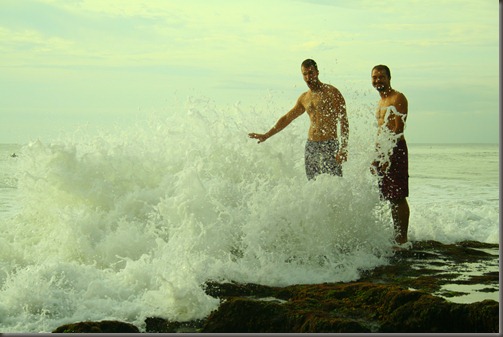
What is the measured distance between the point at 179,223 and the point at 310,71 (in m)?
2.44

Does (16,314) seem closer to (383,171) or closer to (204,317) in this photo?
(204,317)

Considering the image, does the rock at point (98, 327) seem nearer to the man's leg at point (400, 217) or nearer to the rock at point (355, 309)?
the rock at point (355, 309)

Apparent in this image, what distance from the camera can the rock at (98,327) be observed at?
4.23 m

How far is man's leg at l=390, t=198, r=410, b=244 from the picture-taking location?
7.55 metres

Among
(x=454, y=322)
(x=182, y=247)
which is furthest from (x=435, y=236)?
(x=454, y=322)

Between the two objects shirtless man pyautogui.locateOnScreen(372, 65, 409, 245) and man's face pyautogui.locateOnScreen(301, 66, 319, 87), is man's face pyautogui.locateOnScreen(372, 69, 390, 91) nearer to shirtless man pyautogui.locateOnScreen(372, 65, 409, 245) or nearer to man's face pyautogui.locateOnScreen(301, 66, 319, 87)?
shirtless man pyautogui.locateOnScreen(372, 65, 409, 245)

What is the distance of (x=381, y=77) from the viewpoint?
295 inches

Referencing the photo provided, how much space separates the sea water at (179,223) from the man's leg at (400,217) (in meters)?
0.15

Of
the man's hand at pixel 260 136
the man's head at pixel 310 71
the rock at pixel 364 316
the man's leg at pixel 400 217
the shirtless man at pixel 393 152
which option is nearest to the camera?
the rock at pixel 364 316

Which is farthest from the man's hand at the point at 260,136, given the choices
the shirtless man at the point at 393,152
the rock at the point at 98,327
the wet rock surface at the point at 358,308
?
the rock at the point at 98,327

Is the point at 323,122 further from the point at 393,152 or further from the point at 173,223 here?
the point at 173,223

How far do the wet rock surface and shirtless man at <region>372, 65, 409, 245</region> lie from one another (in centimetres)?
156

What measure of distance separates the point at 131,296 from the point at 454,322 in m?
2.65

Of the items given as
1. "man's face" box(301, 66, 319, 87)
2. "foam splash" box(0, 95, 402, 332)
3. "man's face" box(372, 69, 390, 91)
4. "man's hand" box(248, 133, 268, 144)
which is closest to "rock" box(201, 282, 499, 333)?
"foam splash" box(0, 95, 402, 332)
